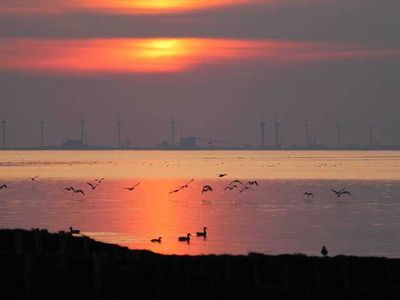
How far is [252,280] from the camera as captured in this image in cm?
4131

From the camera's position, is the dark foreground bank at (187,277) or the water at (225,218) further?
the water at (225,218)

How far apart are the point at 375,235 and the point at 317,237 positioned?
3.58 meters

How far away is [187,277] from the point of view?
34469mm

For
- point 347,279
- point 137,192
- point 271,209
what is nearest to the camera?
point 347,279

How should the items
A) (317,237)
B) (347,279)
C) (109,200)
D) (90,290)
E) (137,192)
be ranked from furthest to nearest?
(137,192)
(109,200)
(317,237)
(347,279)
(90,290)

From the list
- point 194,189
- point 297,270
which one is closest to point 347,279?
point 297,270

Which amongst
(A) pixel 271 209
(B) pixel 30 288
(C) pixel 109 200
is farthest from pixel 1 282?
(C) pixel 109 200

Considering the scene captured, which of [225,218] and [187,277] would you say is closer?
[187,277]

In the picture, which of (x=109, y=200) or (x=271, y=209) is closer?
(x=271, y=209)

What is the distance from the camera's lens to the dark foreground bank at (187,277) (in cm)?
3281

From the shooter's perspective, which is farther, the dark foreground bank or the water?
the water

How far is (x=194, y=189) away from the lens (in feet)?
488

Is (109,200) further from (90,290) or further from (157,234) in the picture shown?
(90,290)

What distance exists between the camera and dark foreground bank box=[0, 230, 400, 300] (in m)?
32.8
